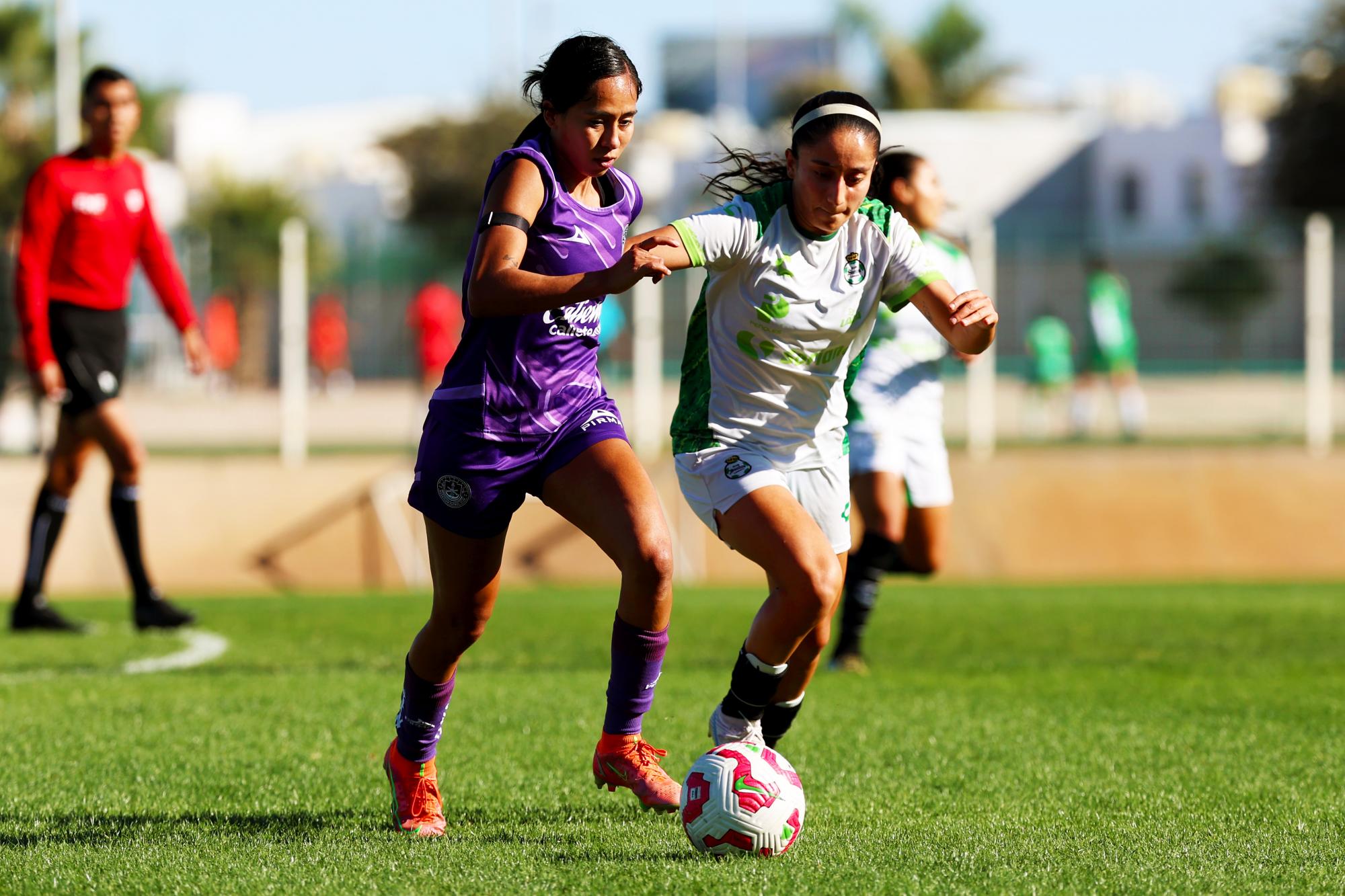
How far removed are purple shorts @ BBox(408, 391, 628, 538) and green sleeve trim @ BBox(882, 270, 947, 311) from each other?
987mm

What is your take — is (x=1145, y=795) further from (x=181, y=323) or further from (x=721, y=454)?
(x=181, y=323)

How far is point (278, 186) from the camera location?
57219 mm

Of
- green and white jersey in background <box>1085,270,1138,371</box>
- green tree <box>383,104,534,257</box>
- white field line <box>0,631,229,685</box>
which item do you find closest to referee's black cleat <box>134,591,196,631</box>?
white field line <box>0,631,229,685</box>

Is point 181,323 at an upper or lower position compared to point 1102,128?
lower

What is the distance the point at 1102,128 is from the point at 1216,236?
35.2m

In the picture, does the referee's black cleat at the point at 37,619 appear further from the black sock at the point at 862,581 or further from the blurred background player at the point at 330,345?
the blurred background player at the point at 330,345

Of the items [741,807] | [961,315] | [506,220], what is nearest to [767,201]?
[961,315]

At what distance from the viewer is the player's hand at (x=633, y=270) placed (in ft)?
13.8

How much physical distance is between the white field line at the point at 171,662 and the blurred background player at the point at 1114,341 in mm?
9883

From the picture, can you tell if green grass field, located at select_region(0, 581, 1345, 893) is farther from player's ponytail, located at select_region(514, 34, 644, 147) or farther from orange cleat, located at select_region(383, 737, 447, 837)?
player's ponytail, located at select_region(514, 34, 644, 147)

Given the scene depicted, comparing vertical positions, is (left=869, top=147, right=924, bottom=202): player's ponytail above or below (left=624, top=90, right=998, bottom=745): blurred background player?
above

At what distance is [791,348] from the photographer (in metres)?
4.89

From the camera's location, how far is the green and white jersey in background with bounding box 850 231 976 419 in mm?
7934

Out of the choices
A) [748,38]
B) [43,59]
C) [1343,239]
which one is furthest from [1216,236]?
[748,38]
